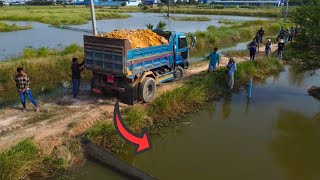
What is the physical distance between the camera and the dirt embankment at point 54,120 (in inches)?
324

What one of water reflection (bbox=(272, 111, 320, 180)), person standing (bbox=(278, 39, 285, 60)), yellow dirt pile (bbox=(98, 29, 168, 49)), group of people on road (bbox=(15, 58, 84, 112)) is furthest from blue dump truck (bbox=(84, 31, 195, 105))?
person standing (bbox=(278, 39, 285, 60))

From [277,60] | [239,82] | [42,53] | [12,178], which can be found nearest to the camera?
[12,178]

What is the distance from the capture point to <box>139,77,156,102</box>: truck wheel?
35.7ft

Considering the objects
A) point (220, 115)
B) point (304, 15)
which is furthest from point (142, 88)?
point (304, 15)

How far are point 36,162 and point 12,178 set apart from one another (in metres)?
0.72

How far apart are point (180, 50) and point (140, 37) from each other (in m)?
2.39

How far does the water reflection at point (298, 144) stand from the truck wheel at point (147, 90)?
4533 mm

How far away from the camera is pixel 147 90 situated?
11.1 m

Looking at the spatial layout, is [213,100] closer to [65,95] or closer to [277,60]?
[65,95]

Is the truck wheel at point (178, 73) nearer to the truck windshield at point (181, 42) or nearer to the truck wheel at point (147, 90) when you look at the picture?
the truck windshield at point (181, 42)

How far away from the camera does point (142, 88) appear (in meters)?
10.8

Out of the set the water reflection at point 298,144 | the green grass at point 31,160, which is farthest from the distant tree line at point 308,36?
the green grass at point 31,160

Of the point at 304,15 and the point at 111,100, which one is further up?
the point at 304,15
